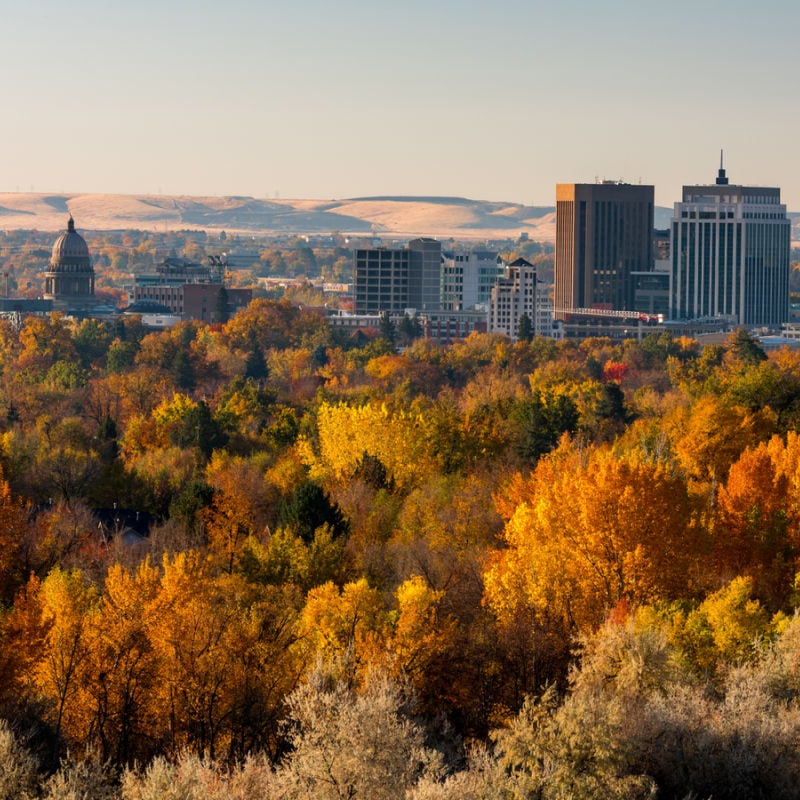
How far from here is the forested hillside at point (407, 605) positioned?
4894 centimetres

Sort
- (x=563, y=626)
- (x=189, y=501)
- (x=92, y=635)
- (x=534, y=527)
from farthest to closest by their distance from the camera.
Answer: (x=189, y=501)
(x=534, y=527)
(x=563, y=626)
(x=92, y=635)

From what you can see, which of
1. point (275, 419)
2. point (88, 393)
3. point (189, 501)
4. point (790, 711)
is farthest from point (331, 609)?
point (88, 393)

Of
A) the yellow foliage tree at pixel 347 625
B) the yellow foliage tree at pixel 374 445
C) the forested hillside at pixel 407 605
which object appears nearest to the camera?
the forested hillside at pixel 407 605

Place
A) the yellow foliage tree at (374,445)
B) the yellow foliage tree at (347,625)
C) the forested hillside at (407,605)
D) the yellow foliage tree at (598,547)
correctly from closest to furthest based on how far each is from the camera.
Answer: the forested hillside at (407,605)
the yellow foliage tree at (347,625)
the yellow foliage tree at (598,547)
the yellow foliage tree at (374,445)

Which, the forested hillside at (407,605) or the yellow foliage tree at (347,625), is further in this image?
the yellow foliage tree at (347,625)

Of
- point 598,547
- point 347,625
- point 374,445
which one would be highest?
point 374,445

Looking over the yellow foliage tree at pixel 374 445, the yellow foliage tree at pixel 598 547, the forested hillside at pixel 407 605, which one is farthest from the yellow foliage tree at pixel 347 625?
the yellow foliage tree at pixel 374 445

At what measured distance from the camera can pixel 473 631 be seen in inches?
2394

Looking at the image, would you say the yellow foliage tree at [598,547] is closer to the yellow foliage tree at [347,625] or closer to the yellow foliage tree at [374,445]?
the yellow foliage tree at [347,625]

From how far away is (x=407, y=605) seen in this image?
198ft

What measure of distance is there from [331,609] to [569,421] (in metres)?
47.2

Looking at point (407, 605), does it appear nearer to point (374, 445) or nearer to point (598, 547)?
point (598, 547)

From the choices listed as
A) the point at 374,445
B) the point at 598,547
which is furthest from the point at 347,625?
the point at 374,445

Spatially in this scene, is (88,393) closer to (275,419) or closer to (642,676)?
(275,419)
